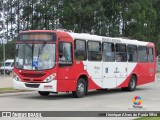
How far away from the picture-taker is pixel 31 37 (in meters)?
18.6

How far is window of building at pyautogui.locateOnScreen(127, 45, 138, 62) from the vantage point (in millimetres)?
23781

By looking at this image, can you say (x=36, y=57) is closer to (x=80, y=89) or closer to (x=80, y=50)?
(x=80, y=50)

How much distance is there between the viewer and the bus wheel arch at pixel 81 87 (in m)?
19.0

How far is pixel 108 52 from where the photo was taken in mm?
21734

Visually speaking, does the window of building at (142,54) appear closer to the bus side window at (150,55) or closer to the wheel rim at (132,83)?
the bus side window at (150,55)

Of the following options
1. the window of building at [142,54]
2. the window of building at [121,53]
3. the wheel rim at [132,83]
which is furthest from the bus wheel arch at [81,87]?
the window of building at [142,54]

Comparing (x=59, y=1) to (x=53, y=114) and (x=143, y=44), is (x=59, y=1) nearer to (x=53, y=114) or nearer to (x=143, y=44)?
(x=143, y=44)

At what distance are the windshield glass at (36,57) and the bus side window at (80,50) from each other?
1423mm

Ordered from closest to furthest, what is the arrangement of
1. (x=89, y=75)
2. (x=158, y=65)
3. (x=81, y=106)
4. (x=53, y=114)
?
(x=53, y=114), (x=81, y=106), (x=89, y=75), (x=158, y=65)

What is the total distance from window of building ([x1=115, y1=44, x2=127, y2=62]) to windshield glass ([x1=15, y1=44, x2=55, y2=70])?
18.1ft

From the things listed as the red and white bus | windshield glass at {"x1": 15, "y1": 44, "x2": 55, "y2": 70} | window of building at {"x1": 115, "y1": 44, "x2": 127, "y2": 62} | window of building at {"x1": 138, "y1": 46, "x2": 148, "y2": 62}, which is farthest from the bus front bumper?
window of building at {"x1": 138, "y1": 46, "x2": 148, "y2": 62}

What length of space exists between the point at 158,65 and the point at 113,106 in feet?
137

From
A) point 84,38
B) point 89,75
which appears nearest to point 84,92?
point 89,75

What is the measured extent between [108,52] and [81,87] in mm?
3325
